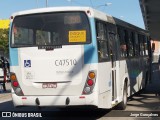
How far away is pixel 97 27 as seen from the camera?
10.7m

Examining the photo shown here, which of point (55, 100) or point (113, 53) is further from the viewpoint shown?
point (113, 53)

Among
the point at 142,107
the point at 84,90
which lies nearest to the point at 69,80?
the point at 84,90

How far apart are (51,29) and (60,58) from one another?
83cm

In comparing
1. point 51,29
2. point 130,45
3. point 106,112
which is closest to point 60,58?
point 51,29

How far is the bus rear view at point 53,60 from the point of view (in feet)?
33.7

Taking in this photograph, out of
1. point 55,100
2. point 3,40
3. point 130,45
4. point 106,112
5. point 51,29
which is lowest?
point 106,112

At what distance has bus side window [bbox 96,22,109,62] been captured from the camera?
10.7m

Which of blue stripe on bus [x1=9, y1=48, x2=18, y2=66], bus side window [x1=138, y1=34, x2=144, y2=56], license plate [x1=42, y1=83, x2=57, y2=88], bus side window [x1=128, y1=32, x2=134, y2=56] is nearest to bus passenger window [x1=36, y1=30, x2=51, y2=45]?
blue stripe on bus [x1=9, y1=48, x2=18, y2=66]

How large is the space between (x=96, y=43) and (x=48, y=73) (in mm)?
1401

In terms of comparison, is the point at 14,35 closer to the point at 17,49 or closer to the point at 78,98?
the point at 17,49

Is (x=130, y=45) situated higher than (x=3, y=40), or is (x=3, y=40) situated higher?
(x=3, y=40)

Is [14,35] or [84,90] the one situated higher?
[14,35]

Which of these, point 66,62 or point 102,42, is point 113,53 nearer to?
point 102,42

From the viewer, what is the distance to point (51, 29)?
10.7 meters
